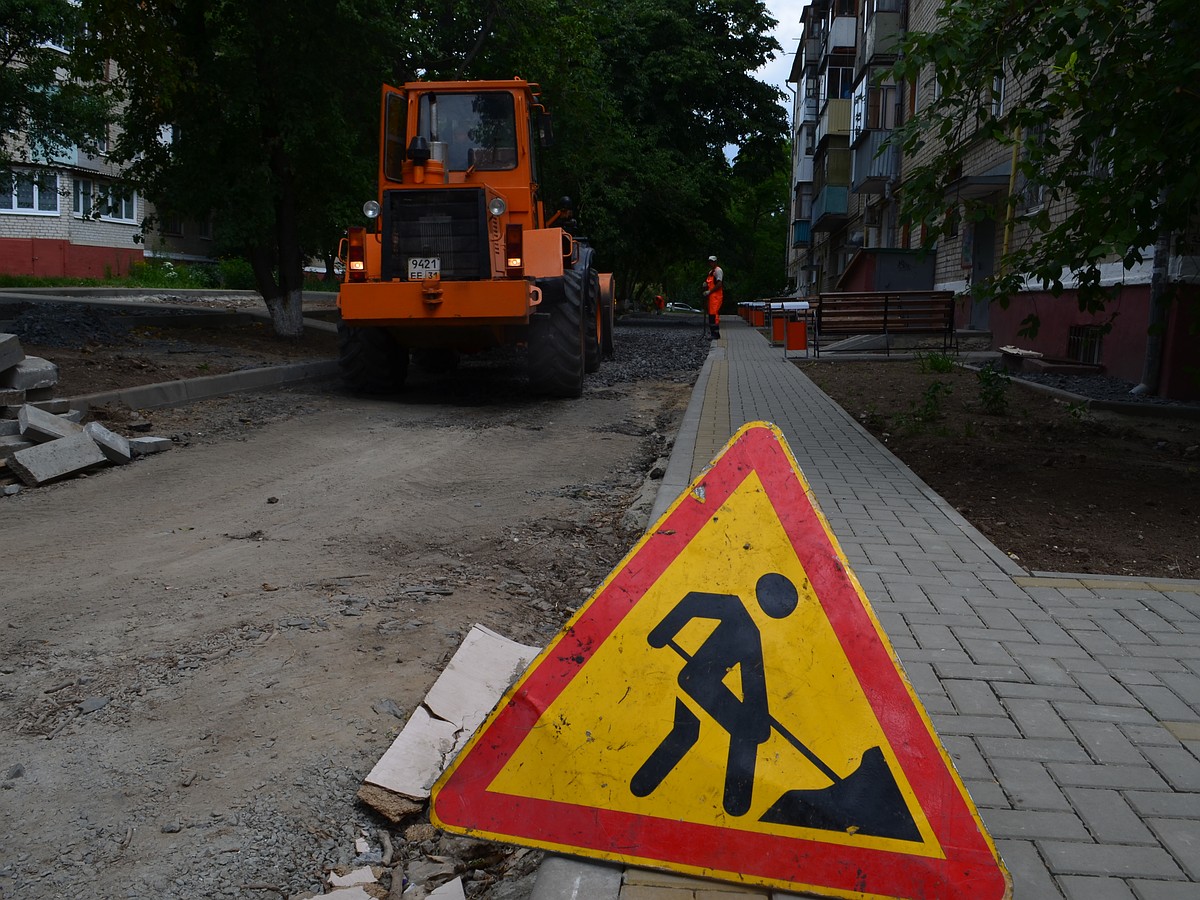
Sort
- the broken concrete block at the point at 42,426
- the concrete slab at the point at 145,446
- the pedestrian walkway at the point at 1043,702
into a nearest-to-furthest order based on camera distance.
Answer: the pedestrian walkway at the point at 1043,702, the broken concrete block at the point at 42,426, the concrete slab at the point at 145,446

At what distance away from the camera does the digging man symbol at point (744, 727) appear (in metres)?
2.24

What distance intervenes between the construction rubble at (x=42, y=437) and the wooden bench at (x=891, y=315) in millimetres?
13118

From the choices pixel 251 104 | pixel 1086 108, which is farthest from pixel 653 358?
pixel 1086 108

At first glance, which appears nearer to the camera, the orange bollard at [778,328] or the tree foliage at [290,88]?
the tree foliage at [290,88]

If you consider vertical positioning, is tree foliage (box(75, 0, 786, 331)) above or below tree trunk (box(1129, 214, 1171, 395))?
above

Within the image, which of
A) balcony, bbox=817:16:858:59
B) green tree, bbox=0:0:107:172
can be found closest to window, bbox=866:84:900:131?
balcony, bbox=817:16:858:59

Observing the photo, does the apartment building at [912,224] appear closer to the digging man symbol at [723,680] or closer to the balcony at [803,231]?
the balcony at [803,231]

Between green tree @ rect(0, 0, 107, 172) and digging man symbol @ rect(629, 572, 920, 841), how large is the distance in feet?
48.7

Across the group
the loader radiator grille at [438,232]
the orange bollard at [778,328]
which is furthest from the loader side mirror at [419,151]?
the orange bollard at [778,328]

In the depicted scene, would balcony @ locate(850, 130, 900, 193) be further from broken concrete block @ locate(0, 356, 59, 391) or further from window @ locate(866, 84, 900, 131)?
broken concrete block @ locate(0, 356, 59, 391)

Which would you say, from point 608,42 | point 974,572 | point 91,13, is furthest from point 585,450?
point 608,42

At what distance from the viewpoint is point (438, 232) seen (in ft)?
35.2

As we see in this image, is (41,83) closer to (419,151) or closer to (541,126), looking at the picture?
(419,151)

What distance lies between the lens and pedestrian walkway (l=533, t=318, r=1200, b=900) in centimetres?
243
